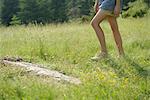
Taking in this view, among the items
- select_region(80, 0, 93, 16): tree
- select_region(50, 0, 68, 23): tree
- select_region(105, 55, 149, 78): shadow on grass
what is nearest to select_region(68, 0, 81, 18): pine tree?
select_region(80, 0, 93, 16): tree

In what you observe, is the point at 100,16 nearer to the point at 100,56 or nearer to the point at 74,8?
the point at 100,56

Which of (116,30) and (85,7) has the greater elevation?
(116,30)

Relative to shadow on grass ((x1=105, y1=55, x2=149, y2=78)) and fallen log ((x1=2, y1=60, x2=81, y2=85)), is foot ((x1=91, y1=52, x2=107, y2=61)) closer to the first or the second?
shadow on grass ((x1=105, y1=55, x2=149, y2=78))

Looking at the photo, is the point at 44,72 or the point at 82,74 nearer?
the point at 82,74

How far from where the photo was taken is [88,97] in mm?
4707

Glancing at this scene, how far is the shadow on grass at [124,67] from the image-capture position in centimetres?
618

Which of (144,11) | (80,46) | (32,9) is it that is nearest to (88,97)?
(80,46)

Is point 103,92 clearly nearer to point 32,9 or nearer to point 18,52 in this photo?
point 18,52

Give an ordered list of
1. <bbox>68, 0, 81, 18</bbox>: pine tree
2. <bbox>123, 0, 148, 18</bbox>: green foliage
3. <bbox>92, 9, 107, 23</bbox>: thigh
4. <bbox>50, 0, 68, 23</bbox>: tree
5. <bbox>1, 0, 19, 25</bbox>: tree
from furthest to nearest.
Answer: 1. <bbox>68, 0, 81, 18</bbox>: pine tree
2. <bbox>50, 0, 68, 23</bbox>: tree
3. <bbox>1, 0, 19, 25</bbox>: tree
4. <bbox>123, 0, 148, 18</bbox>: green foliage
5. <bbox>92, 9, 107, 23</bbox>: thigh

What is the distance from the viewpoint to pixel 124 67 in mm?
6594

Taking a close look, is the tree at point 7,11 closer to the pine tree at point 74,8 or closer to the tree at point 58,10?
the tree at point 58,10

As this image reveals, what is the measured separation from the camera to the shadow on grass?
618 centimetres

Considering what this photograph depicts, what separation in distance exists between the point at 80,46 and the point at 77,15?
5925 cm

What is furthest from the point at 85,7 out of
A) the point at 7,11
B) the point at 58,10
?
the point at 7,11
